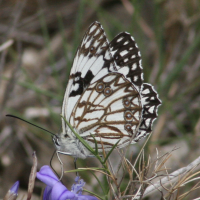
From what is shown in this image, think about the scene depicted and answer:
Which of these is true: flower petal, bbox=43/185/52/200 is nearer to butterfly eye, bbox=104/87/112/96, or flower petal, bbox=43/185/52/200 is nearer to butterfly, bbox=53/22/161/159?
butterfly, bbox=53/22/161/159

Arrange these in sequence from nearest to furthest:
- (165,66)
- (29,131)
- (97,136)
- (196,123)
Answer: (97,136) → (196,123) → (29,131) → (165,66)

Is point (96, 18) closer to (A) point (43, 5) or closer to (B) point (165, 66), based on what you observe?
(A) point (43, 5)

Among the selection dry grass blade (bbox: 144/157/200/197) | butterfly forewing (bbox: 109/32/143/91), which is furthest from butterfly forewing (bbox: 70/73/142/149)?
dry grass blade (bbox: 144/157/200/197)

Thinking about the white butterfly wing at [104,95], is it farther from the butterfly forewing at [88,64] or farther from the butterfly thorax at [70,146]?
the butterfly thorax at [70,146]

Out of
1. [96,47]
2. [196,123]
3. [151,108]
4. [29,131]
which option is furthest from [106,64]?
[29,131]

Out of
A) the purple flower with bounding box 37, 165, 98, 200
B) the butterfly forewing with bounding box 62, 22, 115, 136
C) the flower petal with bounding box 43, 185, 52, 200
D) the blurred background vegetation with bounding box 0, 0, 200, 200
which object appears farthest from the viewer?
the blurred background vegetation with bounding box 0, 0, 200, 200

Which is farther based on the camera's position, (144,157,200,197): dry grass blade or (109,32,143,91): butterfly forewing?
(109,32,143,91): butterfly forewing

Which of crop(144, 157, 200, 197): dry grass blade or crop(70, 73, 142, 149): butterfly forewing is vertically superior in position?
crop(70, 73, 142, 149): butterfly forewing
